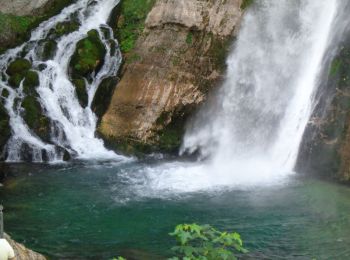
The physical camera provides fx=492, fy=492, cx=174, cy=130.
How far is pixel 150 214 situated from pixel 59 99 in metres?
7.41

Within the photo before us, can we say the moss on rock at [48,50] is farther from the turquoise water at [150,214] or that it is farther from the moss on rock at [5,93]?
the turquoise water at [150,214]

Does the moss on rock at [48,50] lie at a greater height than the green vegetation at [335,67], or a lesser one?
lesser

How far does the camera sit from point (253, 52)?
17.3 m

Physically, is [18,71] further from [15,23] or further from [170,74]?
[170,74]

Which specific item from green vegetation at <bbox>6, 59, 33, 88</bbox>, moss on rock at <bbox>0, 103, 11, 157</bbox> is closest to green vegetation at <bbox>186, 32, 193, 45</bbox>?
green vegetation at <bbox>6, 59, 33, 88</bbox>

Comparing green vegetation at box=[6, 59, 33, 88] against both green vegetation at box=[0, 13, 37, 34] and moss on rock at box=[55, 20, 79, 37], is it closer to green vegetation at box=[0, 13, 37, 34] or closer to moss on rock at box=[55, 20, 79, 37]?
moss on rock at box=[55, 20, 79, 37]

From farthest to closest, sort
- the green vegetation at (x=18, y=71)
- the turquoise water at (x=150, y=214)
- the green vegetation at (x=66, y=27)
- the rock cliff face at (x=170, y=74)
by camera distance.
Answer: the green vegetation at (x=66, y=27) → the green vegetation at (x=18, y=71) → the rock cliff face at (x=170, y=74) → the turquoise water at (x=150, y=214)

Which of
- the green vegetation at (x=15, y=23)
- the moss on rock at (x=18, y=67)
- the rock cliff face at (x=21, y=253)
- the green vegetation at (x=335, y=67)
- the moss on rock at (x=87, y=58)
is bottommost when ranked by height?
the rock cliff face at (x=21, y=253)

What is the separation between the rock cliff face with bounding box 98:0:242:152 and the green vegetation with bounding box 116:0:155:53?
23.6 inches

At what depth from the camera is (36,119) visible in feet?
53.9

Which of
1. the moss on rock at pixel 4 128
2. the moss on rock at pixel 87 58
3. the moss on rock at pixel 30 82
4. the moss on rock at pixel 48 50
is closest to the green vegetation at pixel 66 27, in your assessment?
the moss on rock at pixel 48 50

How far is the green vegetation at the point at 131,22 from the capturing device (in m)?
18.0

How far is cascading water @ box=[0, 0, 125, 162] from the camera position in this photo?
15.8 m

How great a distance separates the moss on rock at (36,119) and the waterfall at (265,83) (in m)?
4.76
